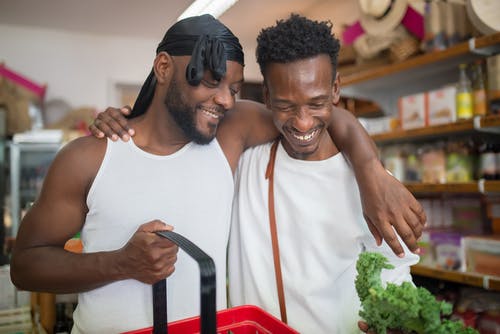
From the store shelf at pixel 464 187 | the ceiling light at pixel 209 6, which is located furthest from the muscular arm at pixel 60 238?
the ceiling light at pixel 209 6

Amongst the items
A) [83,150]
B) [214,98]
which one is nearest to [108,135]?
[83,150]

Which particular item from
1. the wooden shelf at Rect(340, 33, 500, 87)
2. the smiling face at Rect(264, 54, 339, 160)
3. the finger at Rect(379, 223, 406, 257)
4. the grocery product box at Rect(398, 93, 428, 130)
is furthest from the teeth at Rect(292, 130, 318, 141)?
the grocery product box at Rect(398, 93, 428, 130)

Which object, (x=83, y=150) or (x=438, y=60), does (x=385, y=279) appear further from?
(x=438, y=60)

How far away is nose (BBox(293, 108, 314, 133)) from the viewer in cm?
126

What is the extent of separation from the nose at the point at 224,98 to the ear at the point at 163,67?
194mm

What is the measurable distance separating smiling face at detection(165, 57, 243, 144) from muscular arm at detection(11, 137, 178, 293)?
0.95ft

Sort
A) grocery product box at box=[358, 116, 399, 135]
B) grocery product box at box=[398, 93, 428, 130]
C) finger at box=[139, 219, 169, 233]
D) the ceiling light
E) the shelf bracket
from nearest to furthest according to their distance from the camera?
finger at box=[139, 219, 169, 233]
the shelf bracket
grocery product box at box=[398, 93, 428, 130]
grocery product box at box=[358, 116, 399, 135]
the ceiling light

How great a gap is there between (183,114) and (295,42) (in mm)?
406

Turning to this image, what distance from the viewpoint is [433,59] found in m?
2.82

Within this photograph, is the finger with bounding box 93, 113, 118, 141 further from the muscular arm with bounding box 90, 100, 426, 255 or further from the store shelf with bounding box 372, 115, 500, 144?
the store shelf with bounding box 372, 115, 500, 144

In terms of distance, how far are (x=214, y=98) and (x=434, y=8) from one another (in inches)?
89.8

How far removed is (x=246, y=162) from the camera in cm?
153

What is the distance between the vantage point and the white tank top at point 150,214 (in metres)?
1.23

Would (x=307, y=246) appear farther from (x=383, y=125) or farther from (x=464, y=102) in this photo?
(x=383, y=125)
